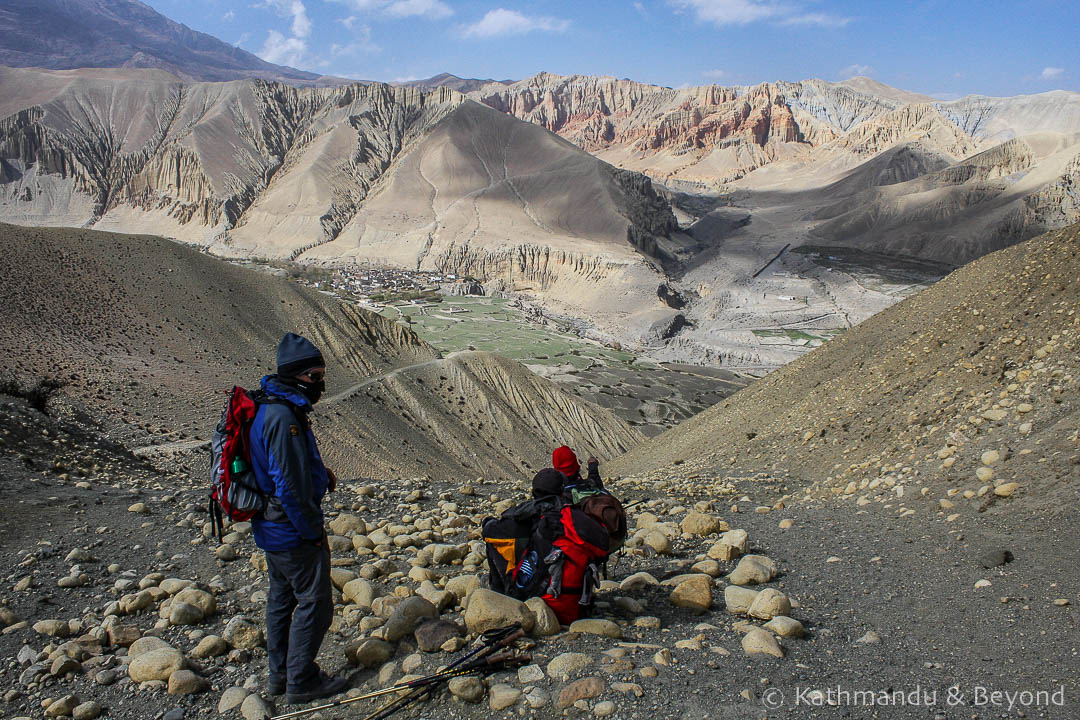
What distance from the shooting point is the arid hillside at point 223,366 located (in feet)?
60.4

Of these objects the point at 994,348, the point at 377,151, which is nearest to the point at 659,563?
the point at 994,348

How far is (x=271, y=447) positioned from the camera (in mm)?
4082

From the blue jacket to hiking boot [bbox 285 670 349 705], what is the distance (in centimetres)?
90

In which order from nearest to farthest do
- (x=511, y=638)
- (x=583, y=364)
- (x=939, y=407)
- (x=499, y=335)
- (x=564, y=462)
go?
(x=511, y=638) → (x=564, y=462) → (x=939, y=407) → (x=583, y=364) → (x=499, y=335)

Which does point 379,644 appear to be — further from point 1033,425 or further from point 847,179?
point 847,179

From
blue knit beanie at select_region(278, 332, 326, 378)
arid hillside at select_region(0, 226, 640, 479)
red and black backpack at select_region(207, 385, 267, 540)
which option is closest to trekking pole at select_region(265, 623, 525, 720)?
red and black backpack at select_region(207, 385, 267, 540)

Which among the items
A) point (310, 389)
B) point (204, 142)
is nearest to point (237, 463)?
point (310, 389)

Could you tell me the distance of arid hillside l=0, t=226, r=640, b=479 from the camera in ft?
60.4

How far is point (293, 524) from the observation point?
417 centimetres

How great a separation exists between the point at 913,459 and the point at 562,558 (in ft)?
20.9

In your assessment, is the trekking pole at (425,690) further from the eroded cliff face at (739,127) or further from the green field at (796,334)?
the eroded cliff face at (739,127)

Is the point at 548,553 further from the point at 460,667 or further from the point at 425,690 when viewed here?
the point at 425,690

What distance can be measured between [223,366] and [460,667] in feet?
70.2

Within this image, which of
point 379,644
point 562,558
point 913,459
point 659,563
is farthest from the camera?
point 913,459
